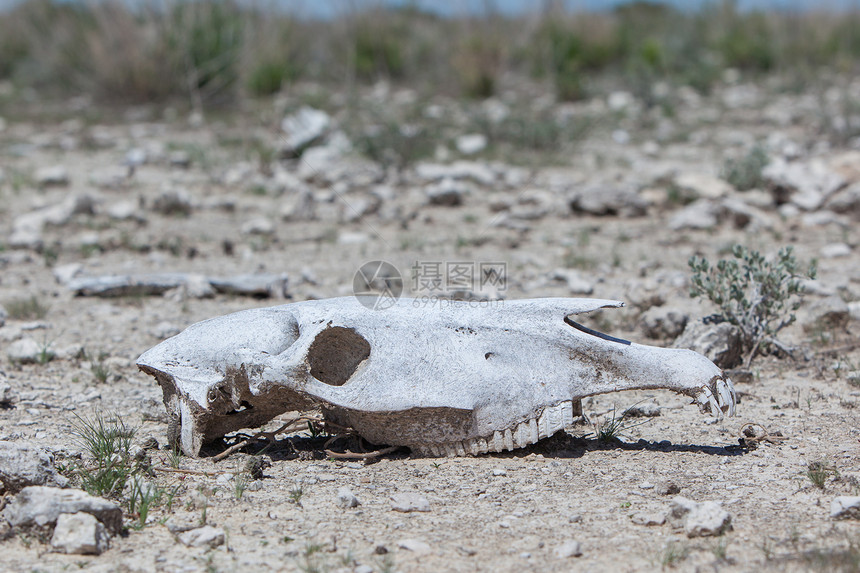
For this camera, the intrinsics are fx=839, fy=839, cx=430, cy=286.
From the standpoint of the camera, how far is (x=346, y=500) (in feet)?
8.49

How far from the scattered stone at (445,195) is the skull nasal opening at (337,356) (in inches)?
177

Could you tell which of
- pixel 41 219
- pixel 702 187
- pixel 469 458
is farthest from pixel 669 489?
pixel 41 219

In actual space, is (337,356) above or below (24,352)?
above

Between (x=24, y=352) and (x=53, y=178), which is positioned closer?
(x=24, y=352)

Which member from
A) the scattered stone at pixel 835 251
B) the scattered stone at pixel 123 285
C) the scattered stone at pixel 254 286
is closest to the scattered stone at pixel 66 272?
the scattered stone at pixel 123 285

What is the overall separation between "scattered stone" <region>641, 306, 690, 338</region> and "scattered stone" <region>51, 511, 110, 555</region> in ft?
9.61

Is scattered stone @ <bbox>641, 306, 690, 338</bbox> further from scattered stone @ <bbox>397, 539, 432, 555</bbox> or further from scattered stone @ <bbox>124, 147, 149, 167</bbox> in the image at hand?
scattered stone @ <bbox>124, 147, 149, 167</bbox>

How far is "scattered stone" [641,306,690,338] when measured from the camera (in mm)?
4277

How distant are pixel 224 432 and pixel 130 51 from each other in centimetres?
981

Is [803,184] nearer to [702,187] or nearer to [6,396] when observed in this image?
[702,187]

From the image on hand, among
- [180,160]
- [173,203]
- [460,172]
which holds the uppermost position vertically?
[180,160]

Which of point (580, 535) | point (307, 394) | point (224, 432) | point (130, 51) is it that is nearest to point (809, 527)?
point (580, 535)

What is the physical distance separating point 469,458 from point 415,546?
65 cm

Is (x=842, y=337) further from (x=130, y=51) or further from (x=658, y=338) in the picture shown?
(x=130, y=51)
